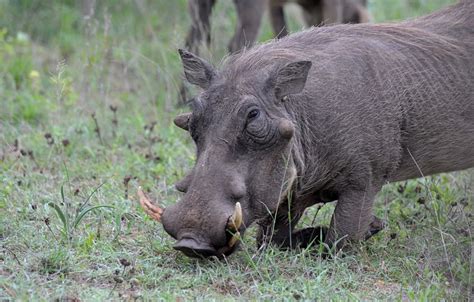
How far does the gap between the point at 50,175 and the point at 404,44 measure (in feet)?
6.28

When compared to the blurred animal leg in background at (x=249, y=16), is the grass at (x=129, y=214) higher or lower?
lower

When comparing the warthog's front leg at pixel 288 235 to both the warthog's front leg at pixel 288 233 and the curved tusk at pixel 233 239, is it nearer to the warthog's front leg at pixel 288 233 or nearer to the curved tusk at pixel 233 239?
the warthog's front leg at pixel 288 233

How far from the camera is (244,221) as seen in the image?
366cm

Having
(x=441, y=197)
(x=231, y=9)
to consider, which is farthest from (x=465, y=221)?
(x=231, y=9)

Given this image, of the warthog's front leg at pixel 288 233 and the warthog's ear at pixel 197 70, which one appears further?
the warthog's front leg at pixel 288 233

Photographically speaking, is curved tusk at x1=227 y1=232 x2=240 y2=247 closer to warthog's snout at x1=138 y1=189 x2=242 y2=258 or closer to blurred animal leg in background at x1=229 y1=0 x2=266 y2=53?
warthog's snout at x1=138 y1=189 x2=242 y2=258

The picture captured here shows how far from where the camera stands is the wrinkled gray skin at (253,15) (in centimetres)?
681

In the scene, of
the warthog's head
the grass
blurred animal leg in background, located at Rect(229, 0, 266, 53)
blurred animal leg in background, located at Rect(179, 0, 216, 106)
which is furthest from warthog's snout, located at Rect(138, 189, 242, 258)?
blurred animal leg in background, located at Rect(229, 0, 266, 53)

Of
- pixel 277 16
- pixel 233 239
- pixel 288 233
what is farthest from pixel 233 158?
pixel 277 16

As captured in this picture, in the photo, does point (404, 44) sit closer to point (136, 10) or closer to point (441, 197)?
point (441, 197)

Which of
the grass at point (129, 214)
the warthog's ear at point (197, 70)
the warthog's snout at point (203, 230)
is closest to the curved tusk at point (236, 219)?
the warthog's snout at point (203, 230)

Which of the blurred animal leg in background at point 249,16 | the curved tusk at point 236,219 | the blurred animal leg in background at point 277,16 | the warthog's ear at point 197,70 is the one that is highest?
the warthog's ear at point 197,70

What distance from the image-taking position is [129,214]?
14.2 feet

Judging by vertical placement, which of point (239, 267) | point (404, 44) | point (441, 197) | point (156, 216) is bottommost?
point (441, 197)
